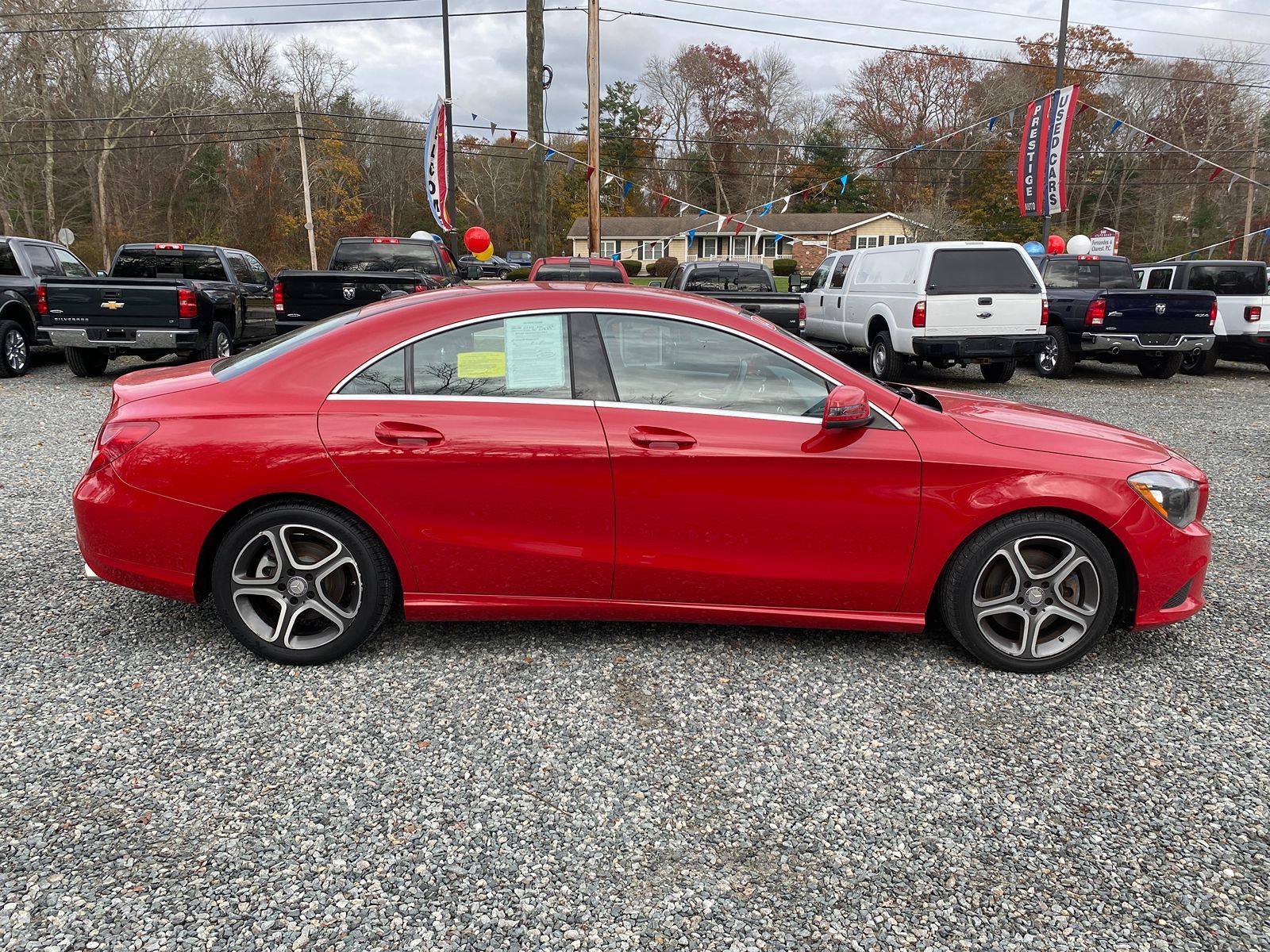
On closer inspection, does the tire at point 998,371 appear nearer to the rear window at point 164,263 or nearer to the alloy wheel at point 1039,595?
the alloy wheel at point 1039,595

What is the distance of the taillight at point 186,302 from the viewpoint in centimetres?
1138

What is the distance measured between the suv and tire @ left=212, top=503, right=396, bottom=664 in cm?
917

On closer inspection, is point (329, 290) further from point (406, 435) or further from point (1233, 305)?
point (1233, 305)

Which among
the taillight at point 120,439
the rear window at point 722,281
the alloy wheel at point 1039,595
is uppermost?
the rear window at point 722,281

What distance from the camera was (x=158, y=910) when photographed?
2236mm

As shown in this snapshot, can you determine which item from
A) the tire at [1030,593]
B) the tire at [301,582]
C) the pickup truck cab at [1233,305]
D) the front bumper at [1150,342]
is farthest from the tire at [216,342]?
the pickup truck cab at [1233,305]

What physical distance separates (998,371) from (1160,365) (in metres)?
3.09

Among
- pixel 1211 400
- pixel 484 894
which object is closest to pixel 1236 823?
pixel 484 894

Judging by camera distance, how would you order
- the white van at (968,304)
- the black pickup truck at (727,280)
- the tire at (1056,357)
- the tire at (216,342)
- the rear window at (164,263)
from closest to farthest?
the white van at (968,304) < the tire at (216,342) < the black pickup truck at (727,280) < the tire at (1056,357) < the rear window at (164,263)

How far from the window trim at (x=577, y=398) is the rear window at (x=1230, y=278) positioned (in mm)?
13805

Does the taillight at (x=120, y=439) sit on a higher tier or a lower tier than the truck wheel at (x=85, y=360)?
higher

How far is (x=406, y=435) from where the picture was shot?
3449 mm

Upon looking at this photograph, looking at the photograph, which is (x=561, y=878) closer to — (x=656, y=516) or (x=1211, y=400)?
(x=656, y=516)

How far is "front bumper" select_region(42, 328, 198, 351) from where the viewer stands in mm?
11320
